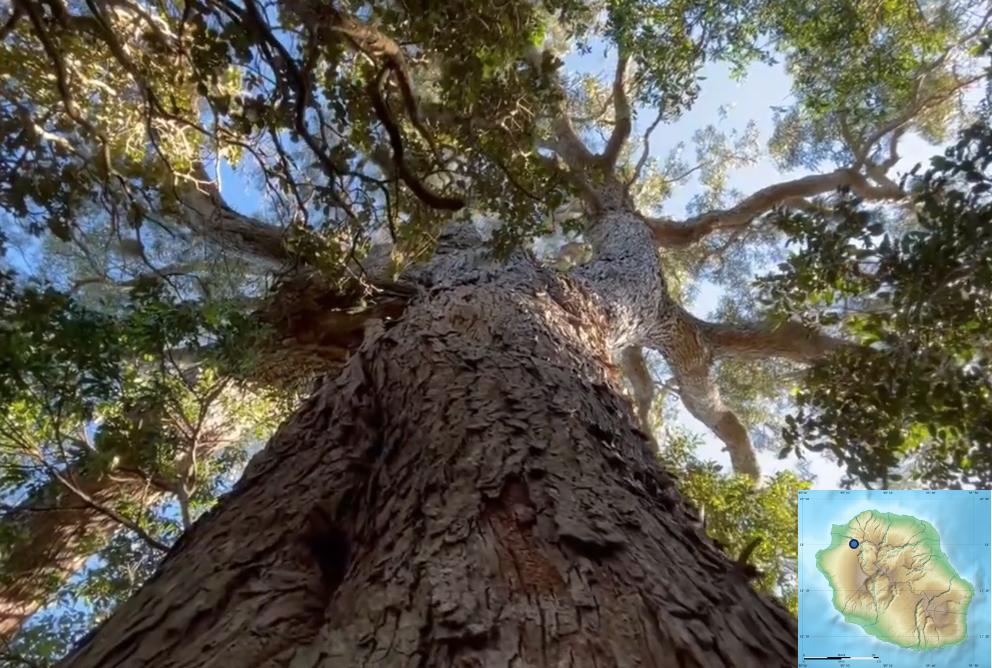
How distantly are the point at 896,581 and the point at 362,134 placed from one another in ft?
8.59

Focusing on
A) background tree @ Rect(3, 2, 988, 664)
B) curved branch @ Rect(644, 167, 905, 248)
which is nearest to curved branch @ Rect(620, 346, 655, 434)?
background tree @ Rect(3, 2, 988, 664)

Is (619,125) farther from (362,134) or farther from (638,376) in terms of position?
(362,134)

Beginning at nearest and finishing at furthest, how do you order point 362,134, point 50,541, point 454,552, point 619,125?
point 454,552, point 362,134, point 50,541, point 619,125

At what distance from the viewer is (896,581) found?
145 centimetres

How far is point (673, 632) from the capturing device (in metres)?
1.18

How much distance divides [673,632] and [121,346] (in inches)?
130

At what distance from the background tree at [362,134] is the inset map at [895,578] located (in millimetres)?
1740

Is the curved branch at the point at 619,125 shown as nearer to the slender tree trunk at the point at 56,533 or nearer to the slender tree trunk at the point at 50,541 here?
the slender tree trunk at the point at 56,533

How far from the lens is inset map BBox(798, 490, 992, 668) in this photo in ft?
4.31

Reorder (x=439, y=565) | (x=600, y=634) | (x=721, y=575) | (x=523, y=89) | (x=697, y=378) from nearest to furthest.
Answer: (x=600, y=634) < (x=439, y=565) < (x=721, y=575) < (x=523, y=89) < (x=697, y=378)

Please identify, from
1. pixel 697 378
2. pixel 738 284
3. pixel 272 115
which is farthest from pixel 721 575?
pixel 738 284

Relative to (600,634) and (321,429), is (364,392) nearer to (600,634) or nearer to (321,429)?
(321,429)

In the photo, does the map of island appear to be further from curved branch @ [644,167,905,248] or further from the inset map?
curved branch @ [644,167,905,248]

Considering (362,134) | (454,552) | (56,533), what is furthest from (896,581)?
(56,533)
